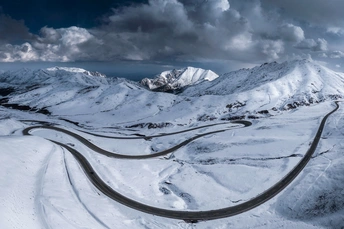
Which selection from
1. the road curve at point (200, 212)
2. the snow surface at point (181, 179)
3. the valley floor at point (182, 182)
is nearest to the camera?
the valley floor at point (182, 182)

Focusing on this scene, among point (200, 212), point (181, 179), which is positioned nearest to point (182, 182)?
point (181, 179)

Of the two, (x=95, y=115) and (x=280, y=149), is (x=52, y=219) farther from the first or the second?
(x=95, y=115)

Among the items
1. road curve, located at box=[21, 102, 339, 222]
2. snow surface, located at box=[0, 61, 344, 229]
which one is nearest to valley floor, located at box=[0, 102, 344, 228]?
snow surface, located at box=[0, 61, 344, 229]

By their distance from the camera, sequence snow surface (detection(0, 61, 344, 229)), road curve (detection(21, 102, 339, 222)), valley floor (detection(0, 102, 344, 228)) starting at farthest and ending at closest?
road curve (detection(21, 102, 339, 222)), snow surface (detection(0, 61, 344, 229)), valley floor (detection(0, 102, 344, 228))

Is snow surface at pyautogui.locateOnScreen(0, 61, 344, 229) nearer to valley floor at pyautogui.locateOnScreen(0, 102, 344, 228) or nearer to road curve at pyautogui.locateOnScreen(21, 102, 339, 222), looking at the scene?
valley floor at pyautogui.locateOnScreen(0, 102, 344, 228)

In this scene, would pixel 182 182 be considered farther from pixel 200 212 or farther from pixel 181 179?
pixel 200 212

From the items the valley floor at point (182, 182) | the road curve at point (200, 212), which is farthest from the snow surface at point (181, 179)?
the road curve at point (200, 212)

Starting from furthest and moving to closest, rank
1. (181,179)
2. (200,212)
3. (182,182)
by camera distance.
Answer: (181,179) → (182,182) → (200,212)

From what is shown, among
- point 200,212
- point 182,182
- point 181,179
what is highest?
point 181,179

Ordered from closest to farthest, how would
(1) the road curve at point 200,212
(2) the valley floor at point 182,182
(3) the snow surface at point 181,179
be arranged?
(2) the valley floor at point 182,182
(3) the snow surface at point 181,179
(1) the road curve at point 200,212

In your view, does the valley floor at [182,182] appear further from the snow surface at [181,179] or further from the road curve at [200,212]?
the road curve at [200,212]

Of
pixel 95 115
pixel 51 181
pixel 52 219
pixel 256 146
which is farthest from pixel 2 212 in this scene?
pixel 95 115
